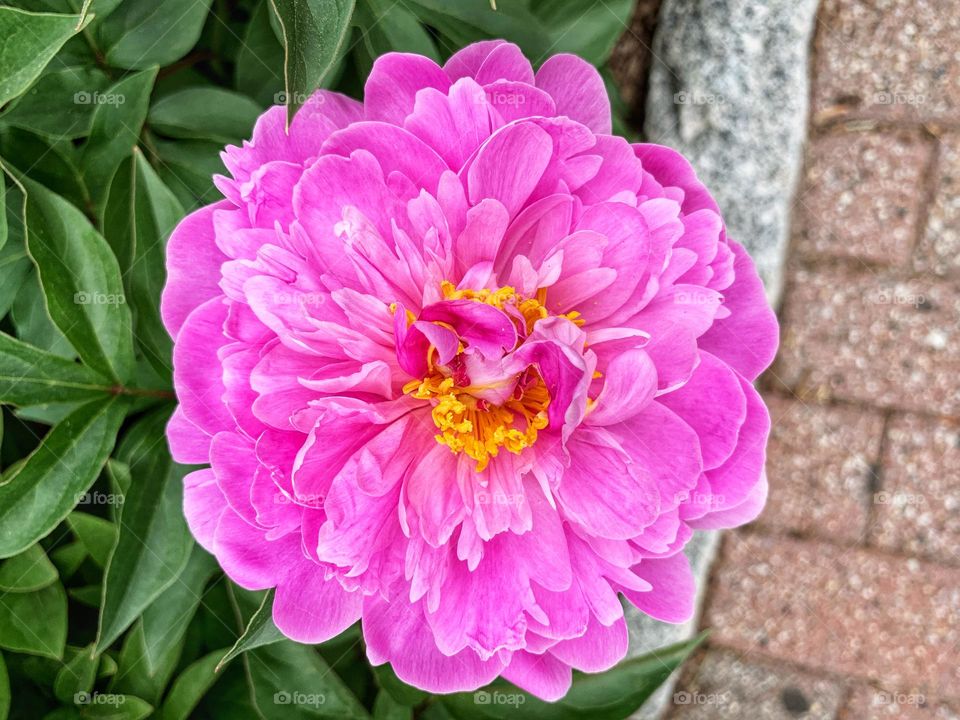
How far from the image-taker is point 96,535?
2.72 feet

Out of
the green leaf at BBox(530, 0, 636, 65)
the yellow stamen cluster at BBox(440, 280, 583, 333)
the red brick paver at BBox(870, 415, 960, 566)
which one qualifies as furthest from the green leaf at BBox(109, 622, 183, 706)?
the red brick paver at BBox(870, 415, 960, 566)

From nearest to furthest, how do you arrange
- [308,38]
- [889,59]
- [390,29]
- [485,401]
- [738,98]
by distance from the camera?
1. [308,38]
2. [485,401]
3. [390,29]
4. [738,98]
5. [889,59]

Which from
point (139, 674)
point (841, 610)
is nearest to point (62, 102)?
point (139, 674)

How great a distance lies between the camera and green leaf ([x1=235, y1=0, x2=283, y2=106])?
82cm

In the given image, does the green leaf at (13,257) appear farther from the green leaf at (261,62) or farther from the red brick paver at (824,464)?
the red brick paver at (824,464)

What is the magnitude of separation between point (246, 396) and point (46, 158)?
0.34 meters

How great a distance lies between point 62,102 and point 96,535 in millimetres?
396

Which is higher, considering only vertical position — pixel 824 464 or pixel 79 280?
pixel 79 280

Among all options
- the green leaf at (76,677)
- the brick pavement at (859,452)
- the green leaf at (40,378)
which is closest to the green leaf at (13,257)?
the green leaf at (40,378)

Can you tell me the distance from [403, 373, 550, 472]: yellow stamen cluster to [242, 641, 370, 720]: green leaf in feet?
0.90

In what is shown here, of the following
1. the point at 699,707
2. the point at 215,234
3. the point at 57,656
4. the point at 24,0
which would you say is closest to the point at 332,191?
the point at 215,234

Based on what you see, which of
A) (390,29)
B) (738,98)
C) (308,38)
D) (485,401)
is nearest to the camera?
(308,38)

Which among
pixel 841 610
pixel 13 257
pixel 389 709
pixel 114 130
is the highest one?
pixel 114 130

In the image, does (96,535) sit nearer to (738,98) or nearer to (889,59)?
(738,98)
